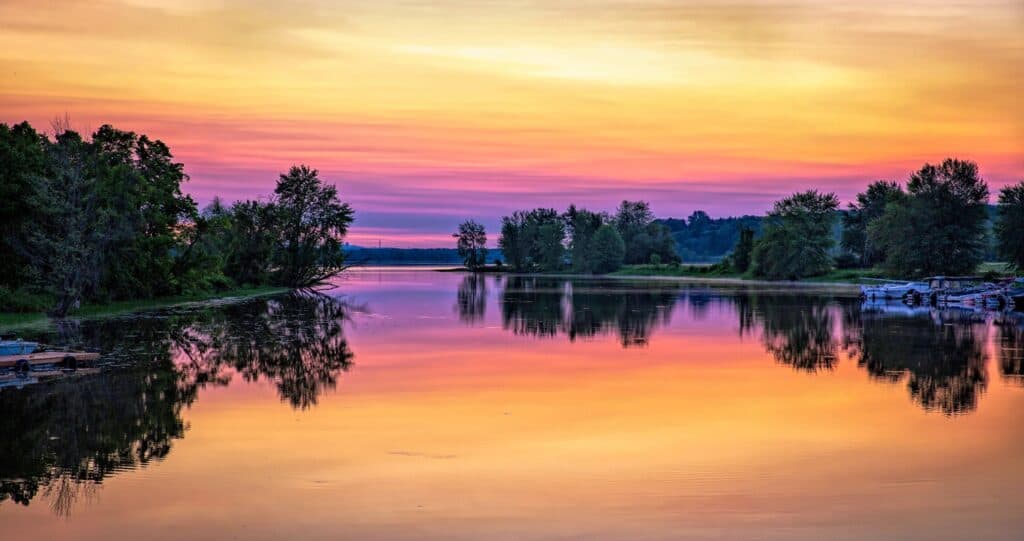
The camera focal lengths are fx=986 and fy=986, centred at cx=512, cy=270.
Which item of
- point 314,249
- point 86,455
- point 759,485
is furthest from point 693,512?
point 314,249

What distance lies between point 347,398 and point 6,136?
42.2 metres

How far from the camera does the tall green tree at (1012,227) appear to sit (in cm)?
10438

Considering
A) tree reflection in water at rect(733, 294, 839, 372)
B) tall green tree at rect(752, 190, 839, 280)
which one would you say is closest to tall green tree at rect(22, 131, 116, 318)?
tree reflection in water at rect(733, 294, 839, 372)

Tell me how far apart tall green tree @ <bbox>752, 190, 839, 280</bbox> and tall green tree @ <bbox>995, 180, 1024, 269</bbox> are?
42021 mm

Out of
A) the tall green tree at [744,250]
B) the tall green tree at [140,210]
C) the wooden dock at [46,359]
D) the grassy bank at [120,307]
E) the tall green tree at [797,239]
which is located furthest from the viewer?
the tall green tree at [744,250]

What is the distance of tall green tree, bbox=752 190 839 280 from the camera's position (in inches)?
5945

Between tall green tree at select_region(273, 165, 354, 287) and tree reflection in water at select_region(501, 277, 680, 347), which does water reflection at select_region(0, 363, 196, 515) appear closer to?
tree reflection in water at select_region(501, 277, 680, 347)

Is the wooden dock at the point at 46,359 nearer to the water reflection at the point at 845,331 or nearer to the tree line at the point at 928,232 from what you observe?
the water reflection at the point at 845,331

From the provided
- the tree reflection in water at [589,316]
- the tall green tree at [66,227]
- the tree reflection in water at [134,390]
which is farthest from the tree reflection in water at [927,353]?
the tall green tree at [66,227]

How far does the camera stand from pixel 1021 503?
1591 centimetres

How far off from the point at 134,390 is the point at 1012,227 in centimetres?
10035

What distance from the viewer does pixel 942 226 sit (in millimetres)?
117375

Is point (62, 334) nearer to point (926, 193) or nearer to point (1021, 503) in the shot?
point (1021, 503)

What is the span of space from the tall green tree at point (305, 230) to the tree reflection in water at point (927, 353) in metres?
70.2
